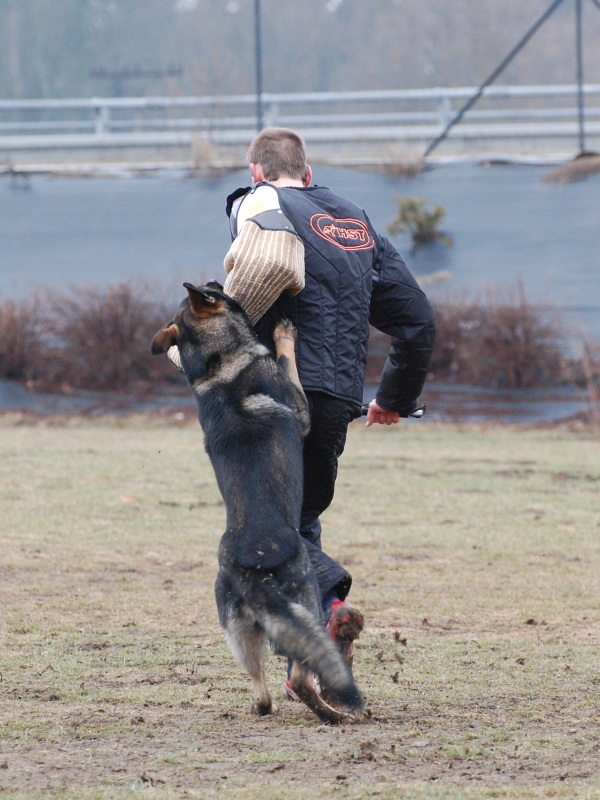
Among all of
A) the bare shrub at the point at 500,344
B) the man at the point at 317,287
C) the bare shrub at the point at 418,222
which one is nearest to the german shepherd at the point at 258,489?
the man at the point at 317,287

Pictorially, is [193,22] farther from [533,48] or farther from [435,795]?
[435,795]

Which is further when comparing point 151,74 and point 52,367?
point 151,74

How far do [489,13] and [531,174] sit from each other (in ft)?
91.2

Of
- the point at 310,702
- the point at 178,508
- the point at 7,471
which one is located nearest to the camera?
the point at 310,702

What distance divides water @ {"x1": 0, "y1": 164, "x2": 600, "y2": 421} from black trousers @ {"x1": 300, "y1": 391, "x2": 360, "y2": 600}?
35.1 ft

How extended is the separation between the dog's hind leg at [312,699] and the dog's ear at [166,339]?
3.87ft

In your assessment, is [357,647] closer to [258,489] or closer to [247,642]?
[247,642]

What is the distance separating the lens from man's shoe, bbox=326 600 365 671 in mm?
3984

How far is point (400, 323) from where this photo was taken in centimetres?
431

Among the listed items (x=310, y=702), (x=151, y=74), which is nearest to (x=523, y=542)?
(x=310, y=702)

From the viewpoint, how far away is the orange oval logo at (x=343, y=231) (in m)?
3.96

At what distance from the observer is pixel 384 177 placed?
17.0m

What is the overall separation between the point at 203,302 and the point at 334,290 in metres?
0.48

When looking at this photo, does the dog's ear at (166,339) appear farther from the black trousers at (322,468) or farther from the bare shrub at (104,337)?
the bare shrub at (104,337)
